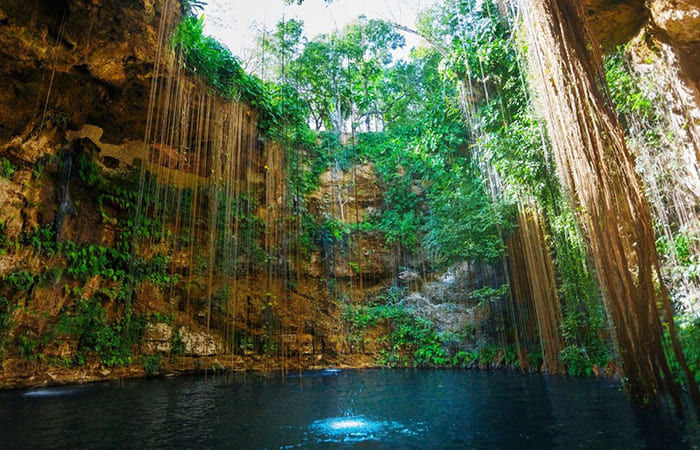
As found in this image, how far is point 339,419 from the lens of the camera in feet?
12.2

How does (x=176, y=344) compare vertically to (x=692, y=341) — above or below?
above

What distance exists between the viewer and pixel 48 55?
6000mm

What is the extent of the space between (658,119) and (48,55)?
28.9 ft

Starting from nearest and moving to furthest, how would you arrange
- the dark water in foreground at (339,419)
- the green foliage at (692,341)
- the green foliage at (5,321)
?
the dark water in foreground at (339,419), the green foliage at (692,341), the green foliage at (5,321)

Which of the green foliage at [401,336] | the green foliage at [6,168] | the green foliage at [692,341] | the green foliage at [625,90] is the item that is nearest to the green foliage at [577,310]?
the green foliage at [625,90]

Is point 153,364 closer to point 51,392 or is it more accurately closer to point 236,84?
point 51,392

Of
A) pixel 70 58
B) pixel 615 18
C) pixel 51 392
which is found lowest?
pixel 51 392

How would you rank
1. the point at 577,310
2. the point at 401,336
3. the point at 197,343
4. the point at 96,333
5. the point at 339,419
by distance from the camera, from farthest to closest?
1. the point at 401,336
2. the point at 197,343
3. the point at 96,333
4. the point at 577,310
5. the point at 339,419

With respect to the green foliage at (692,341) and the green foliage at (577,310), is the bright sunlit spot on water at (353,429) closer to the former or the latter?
the green foliage at (692,341)

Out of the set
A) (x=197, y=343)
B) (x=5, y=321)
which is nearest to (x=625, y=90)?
(x=197, y=343)

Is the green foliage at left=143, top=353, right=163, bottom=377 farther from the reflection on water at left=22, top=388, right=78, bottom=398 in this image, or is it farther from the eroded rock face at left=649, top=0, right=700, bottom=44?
the eroded rock face at left=649, top=0, right=700, bottom=44

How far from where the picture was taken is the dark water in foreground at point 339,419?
278cm

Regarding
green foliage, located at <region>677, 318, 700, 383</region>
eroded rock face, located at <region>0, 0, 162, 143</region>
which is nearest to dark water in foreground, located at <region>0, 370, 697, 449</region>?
green foliage, located at <region>677, 318, 700, 383</region>

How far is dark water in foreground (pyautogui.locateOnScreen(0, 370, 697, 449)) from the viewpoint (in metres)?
2.78
